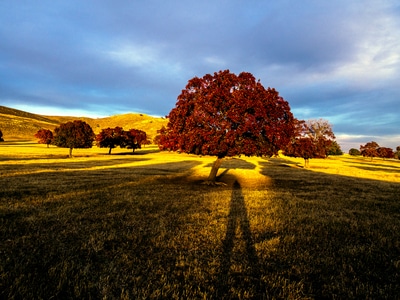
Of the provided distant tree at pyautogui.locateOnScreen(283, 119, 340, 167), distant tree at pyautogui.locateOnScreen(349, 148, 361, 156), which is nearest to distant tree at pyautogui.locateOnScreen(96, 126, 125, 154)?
distant tree at pyautogui.locateOnScreen(283, 119, 340, 167)

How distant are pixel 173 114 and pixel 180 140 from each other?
→ 9.98ft

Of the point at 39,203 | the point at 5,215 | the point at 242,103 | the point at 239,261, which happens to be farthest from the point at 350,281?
the point at 242,103

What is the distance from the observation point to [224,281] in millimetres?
4953

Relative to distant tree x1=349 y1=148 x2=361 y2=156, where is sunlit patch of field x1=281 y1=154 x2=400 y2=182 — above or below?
below

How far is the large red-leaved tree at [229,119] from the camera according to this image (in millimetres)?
18125

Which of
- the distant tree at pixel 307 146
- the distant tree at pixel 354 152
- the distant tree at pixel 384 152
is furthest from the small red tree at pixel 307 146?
the distant tree at pixel 354 152

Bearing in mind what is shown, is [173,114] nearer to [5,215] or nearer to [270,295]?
[5,215]

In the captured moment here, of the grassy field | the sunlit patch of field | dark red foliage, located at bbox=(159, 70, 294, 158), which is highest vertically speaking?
dark red foliage, located at bbox=(159, 70, 294, 158)

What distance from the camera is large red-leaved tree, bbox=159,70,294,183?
18125 millimetres

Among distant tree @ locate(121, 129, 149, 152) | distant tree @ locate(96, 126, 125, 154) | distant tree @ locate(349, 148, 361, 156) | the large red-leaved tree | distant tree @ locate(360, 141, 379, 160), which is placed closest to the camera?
the large red-leaved tree

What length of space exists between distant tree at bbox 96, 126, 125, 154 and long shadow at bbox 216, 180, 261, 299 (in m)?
72.3

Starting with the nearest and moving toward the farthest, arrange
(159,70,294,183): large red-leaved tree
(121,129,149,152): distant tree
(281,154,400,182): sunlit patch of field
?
(159,70,294,183): large red-leaved tree < (281,154,400,182): sunlit patch of field < (121,129,149,152): distant tree

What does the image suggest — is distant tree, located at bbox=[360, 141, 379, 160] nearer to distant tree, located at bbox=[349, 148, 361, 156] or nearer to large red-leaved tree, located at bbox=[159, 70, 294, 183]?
distant tree, located at bbox=[349, 148, 361, 156]

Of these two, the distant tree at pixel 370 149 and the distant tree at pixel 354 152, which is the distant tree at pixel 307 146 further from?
the distant tree at pixel 354 152
